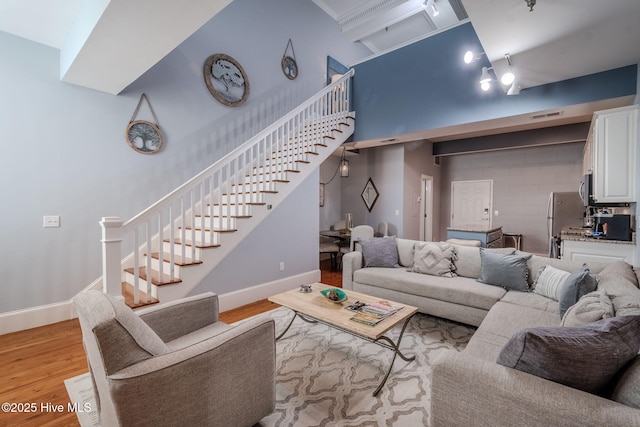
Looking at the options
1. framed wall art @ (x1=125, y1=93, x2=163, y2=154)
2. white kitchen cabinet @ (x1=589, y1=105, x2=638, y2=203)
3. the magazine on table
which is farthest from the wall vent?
framed wall art @ (x1=125, y1=93, x2=163, y2=154)

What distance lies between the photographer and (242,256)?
395 cm

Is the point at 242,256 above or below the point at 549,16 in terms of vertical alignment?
below

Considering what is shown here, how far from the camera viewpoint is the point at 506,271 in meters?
2.90

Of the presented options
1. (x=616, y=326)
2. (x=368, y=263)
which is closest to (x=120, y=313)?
(x=616, y=326)

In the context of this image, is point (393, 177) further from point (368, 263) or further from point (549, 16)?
point (549, 16)

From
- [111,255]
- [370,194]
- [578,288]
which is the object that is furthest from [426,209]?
[111,255]

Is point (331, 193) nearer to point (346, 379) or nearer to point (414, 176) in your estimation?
point (414, 176)

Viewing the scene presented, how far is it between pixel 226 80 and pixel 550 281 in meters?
4.59

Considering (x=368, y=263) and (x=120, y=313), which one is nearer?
(x=120, y=313)

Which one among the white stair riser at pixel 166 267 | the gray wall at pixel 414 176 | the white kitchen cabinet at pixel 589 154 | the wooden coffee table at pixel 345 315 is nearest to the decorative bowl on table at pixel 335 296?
the wooden coffee table at pixel 345 315

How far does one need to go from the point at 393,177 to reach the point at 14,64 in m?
5.62

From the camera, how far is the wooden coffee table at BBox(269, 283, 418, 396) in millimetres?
2002

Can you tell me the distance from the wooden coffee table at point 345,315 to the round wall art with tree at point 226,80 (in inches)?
119

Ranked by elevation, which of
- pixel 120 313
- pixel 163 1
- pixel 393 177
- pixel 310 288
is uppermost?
pixel 163 1
